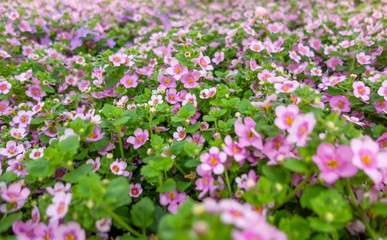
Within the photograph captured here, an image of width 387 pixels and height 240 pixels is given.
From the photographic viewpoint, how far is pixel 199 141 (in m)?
2.15

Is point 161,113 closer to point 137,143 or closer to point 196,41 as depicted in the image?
point 137,143

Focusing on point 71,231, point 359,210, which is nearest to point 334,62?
point 359,210

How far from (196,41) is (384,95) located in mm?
1777

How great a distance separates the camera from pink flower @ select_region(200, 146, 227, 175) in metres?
1.64

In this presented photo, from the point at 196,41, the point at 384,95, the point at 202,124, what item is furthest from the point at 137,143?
the point at 384,95

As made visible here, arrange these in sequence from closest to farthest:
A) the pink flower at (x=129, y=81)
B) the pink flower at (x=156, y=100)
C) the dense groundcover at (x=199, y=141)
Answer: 1. the dense groundcover at (x=199, y=141)
2. the pink flower at (x=156, y=100)
3. the pink flower at (x=129, y=81)

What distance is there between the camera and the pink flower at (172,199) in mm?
1765

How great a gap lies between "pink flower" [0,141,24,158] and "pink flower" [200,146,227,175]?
1.48 metres

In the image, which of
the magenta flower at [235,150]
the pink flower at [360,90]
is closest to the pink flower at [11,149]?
the magenta flower at [235,150]

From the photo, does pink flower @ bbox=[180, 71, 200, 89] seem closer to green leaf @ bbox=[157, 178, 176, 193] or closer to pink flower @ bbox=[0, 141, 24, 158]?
green leaf @ bbox=[157, 178, 176, 193]

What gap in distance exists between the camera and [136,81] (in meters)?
2.77

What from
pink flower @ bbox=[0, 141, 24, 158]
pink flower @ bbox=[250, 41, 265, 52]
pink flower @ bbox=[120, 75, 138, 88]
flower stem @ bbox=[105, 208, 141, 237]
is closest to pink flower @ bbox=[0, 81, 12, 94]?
pink flower @ bbox=[0, 141, 24, 158]

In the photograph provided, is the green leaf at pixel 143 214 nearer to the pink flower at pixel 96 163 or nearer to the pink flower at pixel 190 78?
the pink flower at pixel 96 163

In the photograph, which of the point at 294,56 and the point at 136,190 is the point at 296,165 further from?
the point at 294,56
